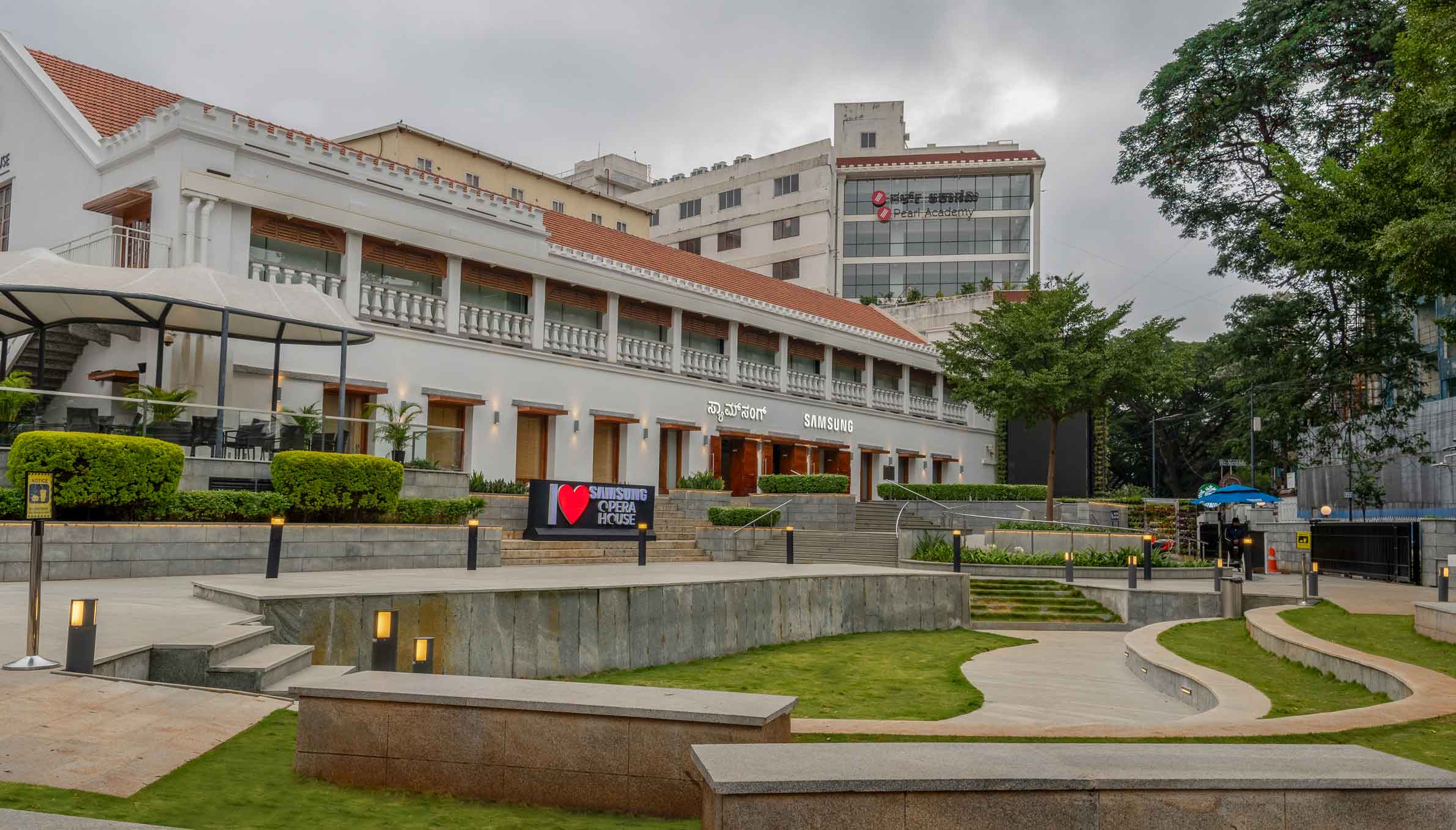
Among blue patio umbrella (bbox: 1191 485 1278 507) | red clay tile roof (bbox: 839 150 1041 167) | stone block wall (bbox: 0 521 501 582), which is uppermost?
red clay tile roof (bbox: 839 150 1041 167)

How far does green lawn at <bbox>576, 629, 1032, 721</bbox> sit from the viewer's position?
10.5 m

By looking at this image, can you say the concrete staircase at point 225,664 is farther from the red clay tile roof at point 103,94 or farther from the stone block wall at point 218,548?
the red clay tile roof at point 103,94

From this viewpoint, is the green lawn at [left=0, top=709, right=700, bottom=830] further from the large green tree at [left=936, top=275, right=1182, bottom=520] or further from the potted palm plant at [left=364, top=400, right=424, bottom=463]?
the large green tree at [left=936, top=275, right=1182, bottom=520]

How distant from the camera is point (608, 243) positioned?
33312mm

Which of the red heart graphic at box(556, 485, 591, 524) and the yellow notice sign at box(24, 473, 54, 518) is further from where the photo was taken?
the red heart graphic at box(556, 485, 591, 524)

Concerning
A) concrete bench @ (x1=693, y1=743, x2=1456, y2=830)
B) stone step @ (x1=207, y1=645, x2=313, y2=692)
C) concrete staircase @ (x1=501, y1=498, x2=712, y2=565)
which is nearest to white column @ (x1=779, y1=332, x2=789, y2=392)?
concrete staircase @ (x1=501, y1=498, x2=712, y2=565)

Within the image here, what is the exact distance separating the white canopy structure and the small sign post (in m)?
9.28

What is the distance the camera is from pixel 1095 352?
31516 mm

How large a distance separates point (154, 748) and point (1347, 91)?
101 feet

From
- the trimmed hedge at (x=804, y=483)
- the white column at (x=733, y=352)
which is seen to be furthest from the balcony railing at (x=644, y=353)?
the trimmed hedge at (x=804, y=483)

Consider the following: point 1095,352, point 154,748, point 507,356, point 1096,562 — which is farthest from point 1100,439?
point 154,748

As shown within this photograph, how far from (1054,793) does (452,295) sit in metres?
22.1

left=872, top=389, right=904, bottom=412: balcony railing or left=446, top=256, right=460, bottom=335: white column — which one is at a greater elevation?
left=446, top=256, right=460, bottom=335: white column

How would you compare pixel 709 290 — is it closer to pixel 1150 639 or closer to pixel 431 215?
pixel 431 215
